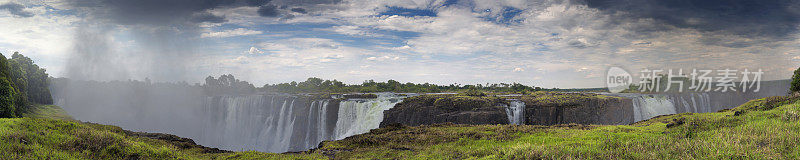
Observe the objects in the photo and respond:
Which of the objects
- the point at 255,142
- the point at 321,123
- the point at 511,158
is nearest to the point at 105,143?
the point at 511,158

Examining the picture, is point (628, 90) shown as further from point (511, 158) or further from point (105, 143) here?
point (105, 143)

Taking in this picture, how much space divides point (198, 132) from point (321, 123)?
35.2 metres

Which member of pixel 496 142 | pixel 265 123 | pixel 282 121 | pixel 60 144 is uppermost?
pixel 60 144

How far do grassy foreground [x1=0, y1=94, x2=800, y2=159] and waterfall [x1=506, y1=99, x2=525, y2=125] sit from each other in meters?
10.4

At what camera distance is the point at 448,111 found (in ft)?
89.2

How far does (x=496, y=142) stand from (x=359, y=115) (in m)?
22.2

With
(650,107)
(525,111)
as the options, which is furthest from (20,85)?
(650,107)

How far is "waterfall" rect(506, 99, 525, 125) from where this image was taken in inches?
1034

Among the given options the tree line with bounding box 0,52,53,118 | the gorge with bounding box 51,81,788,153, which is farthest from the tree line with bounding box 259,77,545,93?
the tree line with bounding box 0,52,53,118

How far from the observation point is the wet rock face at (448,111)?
2553 cm

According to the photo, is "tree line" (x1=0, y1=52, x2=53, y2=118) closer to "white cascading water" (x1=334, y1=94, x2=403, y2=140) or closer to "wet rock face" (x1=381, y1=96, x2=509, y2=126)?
"white cascading water" (x1=334, y1=94, x2=403, y2=140)

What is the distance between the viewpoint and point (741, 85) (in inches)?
1996

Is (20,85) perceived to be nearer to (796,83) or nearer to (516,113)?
(516,113)

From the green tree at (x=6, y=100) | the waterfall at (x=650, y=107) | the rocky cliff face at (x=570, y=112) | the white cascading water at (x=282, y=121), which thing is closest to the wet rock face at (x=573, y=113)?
the rocky cliff face at (x=570, y=112)
